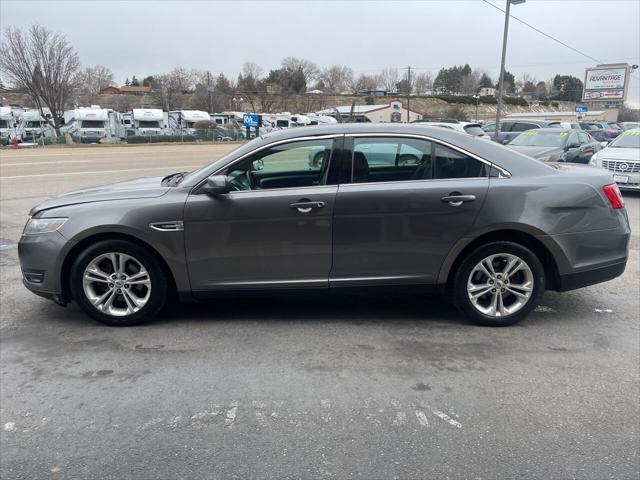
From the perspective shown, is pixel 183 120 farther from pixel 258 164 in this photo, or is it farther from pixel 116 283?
pixel 116 283

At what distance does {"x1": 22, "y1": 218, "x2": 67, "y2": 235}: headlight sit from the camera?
4.35 m

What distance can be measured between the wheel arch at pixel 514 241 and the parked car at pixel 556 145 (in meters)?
9.96

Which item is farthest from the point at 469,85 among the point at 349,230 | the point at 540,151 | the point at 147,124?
the point at 349,230

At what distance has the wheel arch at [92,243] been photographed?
4.36 metres

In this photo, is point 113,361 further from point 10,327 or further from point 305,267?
point 305,267

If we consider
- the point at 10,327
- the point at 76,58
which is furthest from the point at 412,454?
the point at 76,58

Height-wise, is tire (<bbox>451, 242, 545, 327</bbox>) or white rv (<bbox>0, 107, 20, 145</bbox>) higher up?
white rv (<bbox>0, 107, 20, 145</bbox>)

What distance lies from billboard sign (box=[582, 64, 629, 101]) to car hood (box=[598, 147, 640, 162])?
56.7m

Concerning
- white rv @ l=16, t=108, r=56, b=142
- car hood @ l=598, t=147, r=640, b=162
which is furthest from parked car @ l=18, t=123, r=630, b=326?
white rv @ l=16, t=108, r=56, b=142

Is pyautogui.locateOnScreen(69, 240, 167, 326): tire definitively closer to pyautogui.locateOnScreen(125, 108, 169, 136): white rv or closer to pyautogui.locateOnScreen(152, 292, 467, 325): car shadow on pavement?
pyautogui.locateOnScreen(152, 292, 467, 325): car shadow on pavement

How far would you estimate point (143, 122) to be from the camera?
1881 inches

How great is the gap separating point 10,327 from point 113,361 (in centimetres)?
132

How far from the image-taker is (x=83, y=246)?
4398mm

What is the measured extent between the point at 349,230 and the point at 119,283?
1924 millimetres
